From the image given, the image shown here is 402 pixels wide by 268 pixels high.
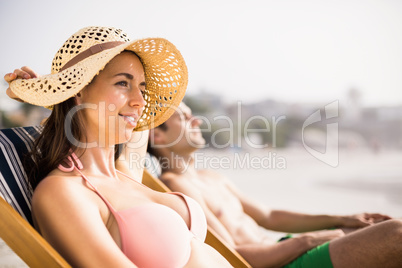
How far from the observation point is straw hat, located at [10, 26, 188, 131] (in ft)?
3.47

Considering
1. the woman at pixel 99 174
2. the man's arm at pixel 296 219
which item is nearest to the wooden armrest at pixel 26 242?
the woman at pixel 99 174

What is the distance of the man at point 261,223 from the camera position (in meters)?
1.45

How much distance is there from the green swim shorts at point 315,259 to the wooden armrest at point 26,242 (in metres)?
1.04

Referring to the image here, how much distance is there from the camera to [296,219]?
2.10 metres

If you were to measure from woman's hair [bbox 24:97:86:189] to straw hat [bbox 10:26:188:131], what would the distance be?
7cm

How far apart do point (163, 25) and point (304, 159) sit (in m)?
11.8

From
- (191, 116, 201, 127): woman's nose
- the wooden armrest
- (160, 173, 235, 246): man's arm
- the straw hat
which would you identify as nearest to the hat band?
the straw hat

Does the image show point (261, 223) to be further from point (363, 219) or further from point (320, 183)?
point (320, 183)

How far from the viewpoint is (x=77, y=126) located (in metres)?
1.15

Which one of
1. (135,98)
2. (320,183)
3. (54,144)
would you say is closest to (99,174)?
(54,144)

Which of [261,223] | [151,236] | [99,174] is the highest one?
[99,174]

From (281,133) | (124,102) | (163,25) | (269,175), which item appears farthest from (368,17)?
(124,102)

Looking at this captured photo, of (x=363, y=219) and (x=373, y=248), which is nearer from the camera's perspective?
(x=373, y=248)

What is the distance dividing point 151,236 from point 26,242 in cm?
30
